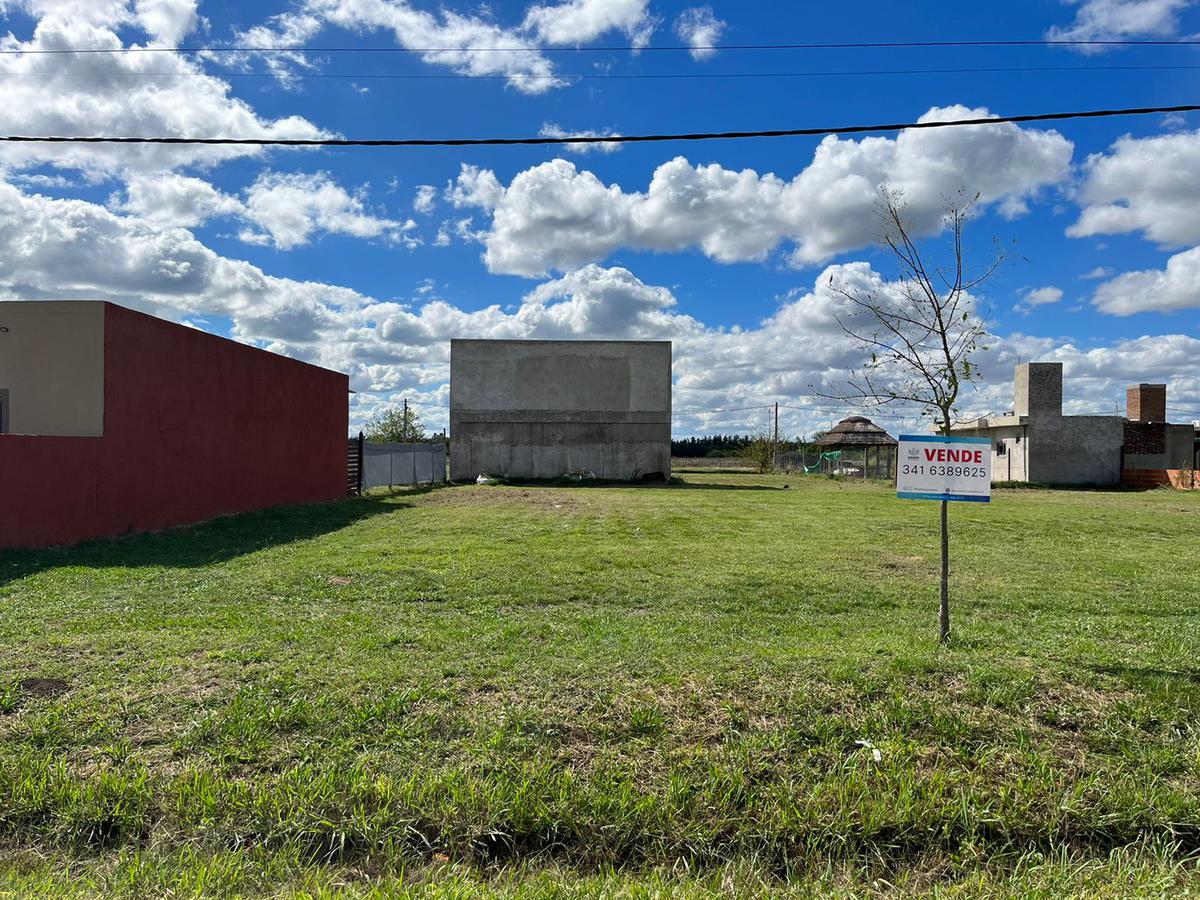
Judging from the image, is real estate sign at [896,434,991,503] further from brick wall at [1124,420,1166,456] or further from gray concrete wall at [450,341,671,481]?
brick wall at [1124,420,1166,456]

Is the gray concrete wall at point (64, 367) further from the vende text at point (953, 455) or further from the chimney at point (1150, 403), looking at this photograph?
the chimney at point (1150, 403)

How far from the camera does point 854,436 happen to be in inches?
2249

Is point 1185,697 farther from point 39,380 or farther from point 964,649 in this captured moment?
point 39,380

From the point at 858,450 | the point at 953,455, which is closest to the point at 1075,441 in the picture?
the point at 858,450

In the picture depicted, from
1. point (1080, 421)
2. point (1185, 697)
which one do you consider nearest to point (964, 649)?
point (1185, 697)

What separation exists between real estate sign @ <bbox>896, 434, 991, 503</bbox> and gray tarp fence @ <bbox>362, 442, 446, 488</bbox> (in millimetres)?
23282

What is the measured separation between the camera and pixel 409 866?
136 inches

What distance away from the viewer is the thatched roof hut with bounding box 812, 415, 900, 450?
5625 centimetres

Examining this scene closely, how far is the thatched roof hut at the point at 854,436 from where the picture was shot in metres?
56.2

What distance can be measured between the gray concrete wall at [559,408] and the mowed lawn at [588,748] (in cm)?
2907

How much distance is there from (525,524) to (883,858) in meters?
12.4

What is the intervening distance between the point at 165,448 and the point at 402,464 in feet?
54.3

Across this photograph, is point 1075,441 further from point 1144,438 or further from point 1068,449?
point 1144,438

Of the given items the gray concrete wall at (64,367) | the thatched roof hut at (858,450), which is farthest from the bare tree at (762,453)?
the gray concrete wall at (64,367)
